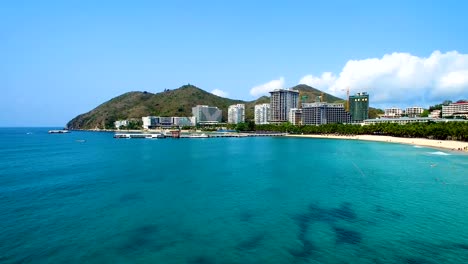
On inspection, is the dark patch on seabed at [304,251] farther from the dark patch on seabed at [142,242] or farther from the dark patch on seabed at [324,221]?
the dark patch on seabed at [142,242]

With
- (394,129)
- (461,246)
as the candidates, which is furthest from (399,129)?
(461,246)

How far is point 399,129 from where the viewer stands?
11881 cm

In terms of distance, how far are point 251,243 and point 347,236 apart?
22.0 feet

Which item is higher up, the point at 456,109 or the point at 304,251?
the point at 456,109

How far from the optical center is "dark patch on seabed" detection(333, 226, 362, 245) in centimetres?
2035

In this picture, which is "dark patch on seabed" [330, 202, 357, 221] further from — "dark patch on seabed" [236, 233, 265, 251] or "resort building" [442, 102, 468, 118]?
"resort building" [442, 102, 468, 118]

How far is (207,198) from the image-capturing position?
31781mm

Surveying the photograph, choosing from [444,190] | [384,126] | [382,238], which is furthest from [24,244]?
[384,126]

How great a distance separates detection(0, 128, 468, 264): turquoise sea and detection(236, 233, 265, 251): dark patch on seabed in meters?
0.07

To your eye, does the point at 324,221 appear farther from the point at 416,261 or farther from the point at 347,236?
the point at 416,261

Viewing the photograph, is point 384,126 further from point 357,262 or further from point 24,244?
point 24,244

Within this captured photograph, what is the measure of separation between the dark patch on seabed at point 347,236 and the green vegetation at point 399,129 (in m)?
87.6

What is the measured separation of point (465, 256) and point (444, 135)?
96.8 metres

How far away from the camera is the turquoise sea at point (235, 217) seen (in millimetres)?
18719
